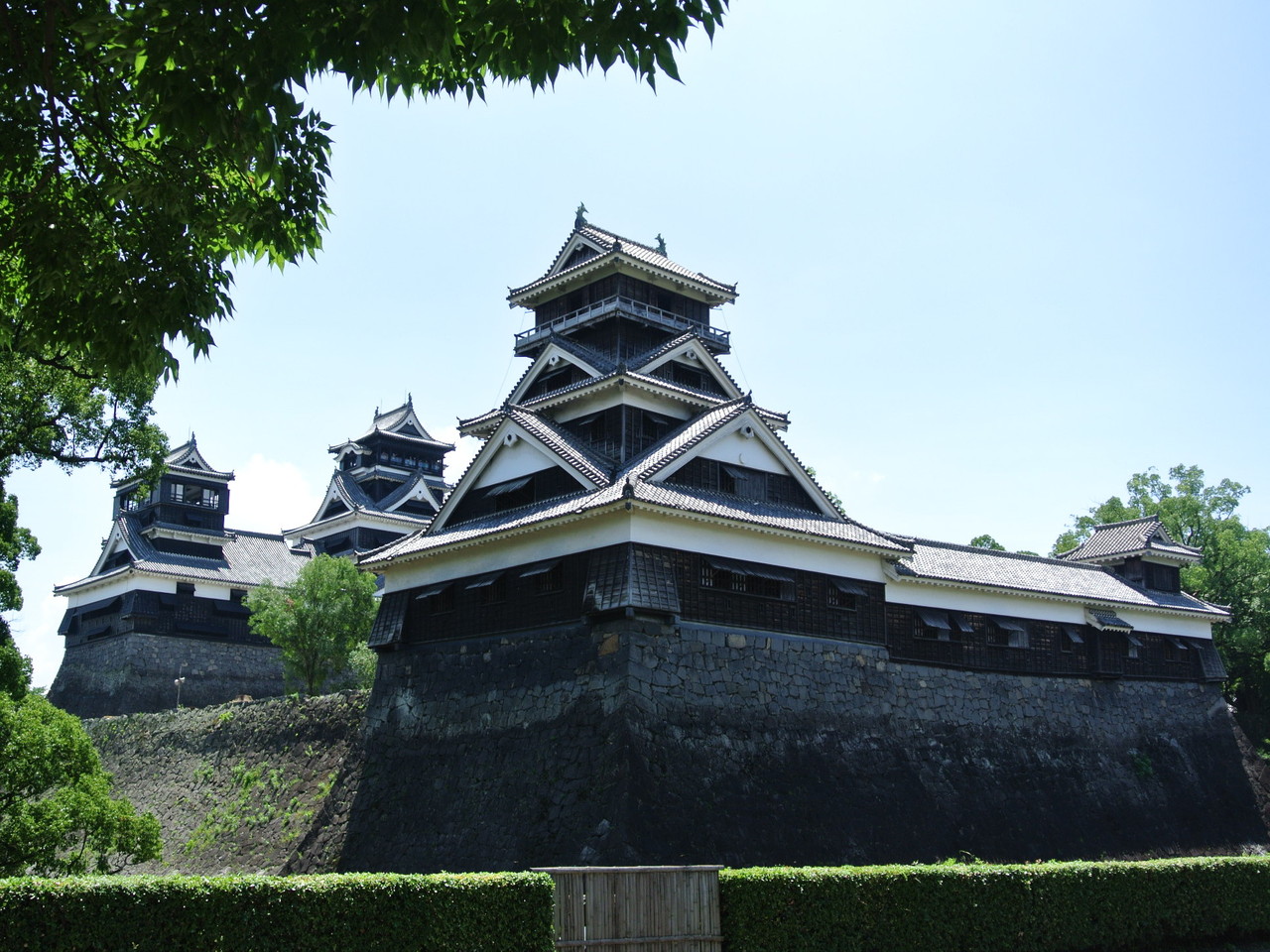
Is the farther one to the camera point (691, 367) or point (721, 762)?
point (691, 367)

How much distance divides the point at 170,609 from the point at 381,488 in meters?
12.7

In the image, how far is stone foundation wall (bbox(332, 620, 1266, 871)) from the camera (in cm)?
2267

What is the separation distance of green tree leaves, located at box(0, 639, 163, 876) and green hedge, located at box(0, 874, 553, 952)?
A: 874 cm

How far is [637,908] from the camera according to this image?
1572 cm

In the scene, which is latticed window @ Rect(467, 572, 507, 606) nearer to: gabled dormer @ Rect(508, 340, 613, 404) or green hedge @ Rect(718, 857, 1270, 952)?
gabled dormer @ Rect(508, 340, 613, 404)

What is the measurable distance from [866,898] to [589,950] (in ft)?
15.2

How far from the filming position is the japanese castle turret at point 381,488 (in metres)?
56.1

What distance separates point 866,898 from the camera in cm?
1762

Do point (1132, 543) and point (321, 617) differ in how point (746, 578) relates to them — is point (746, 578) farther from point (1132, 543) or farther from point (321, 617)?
point (321, 617)

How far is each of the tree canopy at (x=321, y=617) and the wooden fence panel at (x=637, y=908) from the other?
26916 millimetres

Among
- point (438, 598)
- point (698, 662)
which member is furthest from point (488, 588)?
point (698, 662)

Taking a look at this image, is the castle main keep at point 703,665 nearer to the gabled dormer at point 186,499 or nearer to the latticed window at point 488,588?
the latticed window at point 488,588

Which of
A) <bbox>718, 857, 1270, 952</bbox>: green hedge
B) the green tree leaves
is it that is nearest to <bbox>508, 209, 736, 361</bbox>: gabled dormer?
the green tree leaves

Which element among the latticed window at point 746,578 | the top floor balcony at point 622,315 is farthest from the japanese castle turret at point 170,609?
the latticed window at point 746,578
